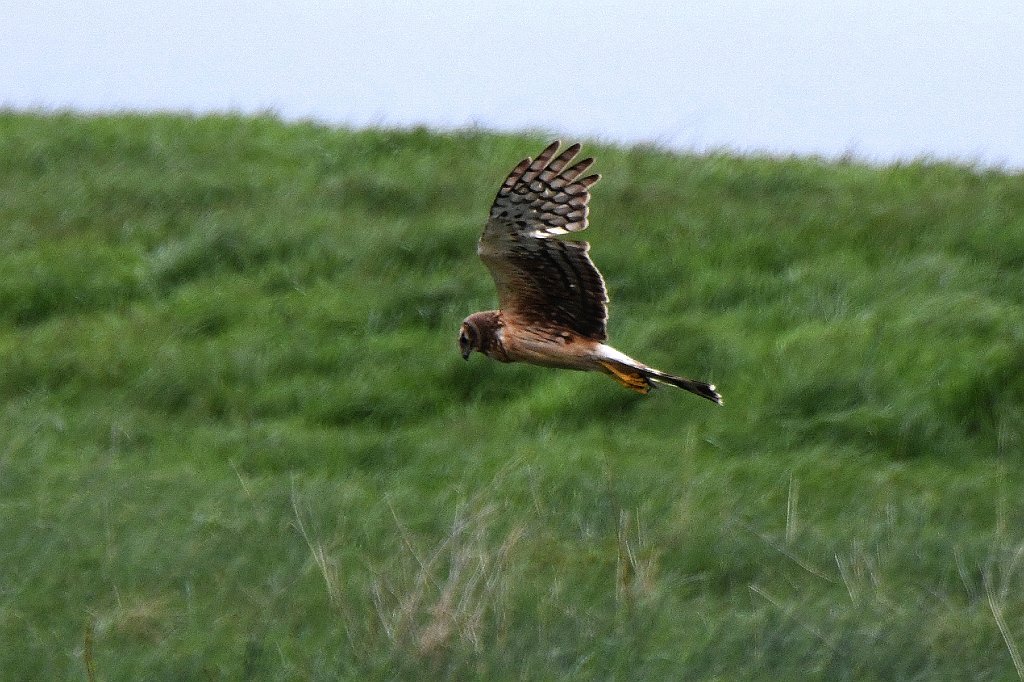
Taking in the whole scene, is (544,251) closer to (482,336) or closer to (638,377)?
(482,336)

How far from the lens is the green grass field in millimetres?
5449

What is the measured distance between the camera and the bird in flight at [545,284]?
18.9 ft

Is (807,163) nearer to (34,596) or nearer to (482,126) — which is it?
(482,126)

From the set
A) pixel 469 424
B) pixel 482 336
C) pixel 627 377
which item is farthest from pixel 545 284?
pixel 469 424

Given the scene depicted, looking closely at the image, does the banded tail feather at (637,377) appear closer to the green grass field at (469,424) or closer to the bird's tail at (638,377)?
the bird's tail at (638,377)

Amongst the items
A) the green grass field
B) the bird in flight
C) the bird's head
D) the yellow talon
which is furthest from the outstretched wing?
the green grass field

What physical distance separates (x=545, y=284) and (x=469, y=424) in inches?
137

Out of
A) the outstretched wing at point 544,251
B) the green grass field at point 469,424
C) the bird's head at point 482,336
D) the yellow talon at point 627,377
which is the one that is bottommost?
the green grass field at point 469,424

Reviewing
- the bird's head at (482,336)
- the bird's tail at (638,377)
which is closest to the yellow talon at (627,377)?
the bird's tail at (638,377)

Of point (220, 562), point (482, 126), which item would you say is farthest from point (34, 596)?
point (482, 126)

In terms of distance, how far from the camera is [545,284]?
5.90m

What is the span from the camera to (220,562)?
6375 mm

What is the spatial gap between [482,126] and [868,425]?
20.4 feet

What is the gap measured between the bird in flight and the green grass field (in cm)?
57
